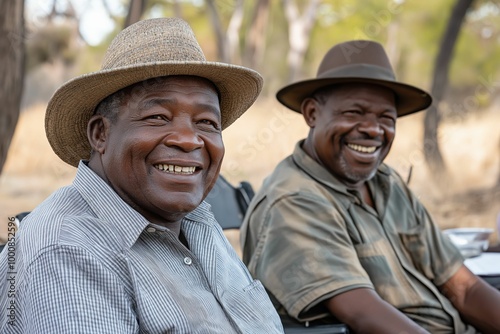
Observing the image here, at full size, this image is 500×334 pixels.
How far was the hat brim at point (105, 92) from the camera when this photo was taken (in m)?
1.90

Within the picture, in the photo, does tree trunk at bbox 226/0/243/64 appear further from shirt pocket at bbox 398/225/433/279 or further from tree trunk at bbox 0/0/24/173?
shirt pocket at bbox 398/225/433/279

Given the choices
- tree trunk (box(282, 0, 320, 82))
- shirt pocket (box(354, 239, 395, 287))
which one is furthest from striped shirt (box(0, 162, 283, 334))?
tree trunk (box(282, 0, 320, 82))

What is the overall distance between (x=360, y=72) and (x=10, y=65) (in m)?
2.29

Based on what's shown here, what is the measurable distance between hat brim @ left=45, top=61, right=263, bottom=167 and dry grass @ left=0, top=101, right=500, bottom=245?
18.1 ft

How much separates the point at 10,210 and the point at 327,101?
5135 millimetres

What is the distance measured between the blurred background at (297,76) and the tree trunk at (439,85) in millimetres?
16

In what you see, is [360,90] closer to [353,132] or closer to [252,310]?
[353,132]

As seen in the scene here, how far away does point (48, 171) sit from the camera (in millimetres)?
9453

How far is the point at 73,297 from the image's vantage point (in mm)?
1602

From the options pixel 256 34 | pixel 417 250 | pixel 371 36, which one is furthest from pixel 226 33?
pixel 417 250

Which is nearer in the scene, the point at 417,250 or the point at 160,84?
the point at 160,84

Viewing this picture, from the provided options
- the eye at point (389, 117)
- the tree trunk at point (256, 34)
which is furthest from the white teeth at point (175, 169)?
the tree trunk at point (256, 34)

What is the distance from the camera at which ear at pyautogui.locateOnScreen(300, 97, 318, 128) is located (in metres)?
3.28

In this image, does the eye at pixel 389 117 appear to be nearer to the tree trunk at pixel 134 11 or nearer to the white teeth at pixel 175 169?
the white teeth at pixel 175 169
